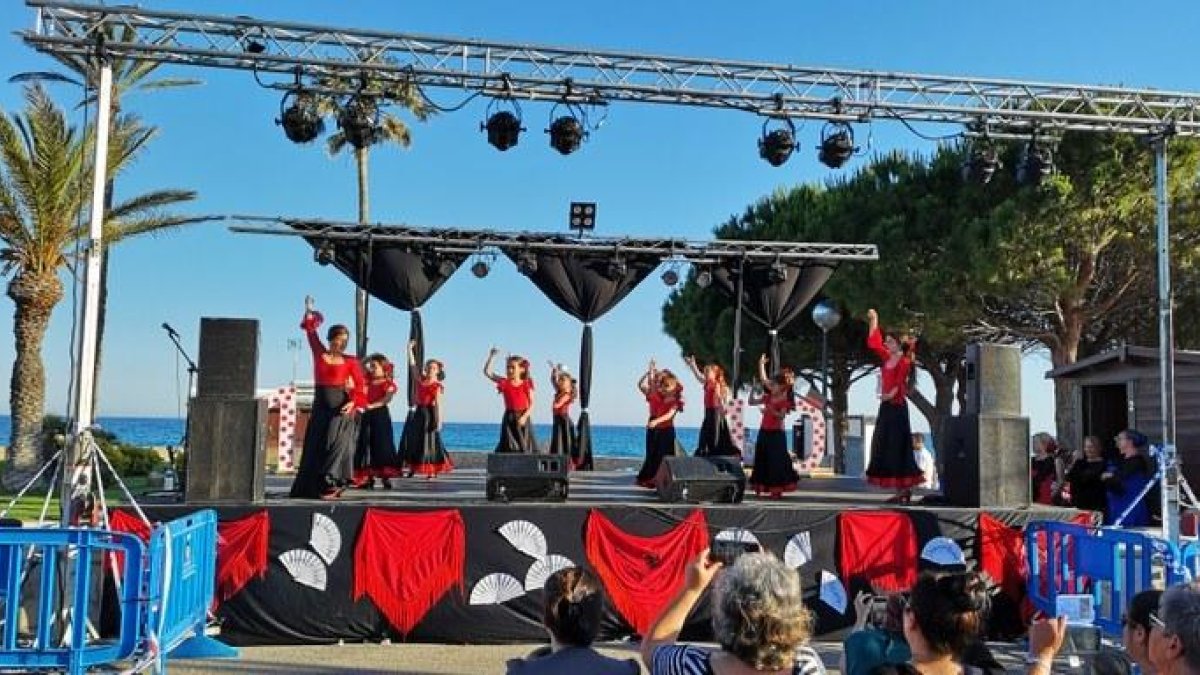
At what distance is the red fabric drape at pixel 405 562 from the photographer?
7.90 m

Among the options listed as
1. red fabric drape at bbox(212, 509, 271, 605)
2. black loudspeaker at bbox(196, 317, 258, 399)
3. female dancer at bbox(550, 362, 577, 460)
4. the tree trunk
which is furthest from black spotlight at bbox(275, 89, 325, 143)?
the tree trunk

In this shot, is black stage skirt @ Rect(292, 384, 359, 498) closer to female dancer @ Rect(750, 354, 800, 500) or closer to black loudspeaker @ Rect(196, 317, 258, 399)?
black loudspeaker @ Rect(196, 317, 258, 399)

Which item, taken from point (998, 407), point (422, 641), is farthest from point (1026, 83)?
point (422, 641)

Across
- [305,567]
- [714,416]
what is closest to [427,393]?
[714,416]

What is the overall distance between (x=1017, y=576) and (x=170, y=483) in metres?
8.22

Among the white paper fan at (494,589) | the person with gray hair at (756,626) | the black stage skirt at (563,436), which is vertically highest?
the black stage skirt at (563,436)

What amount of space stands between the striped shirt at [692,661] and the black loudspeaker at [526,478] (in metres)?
5.84

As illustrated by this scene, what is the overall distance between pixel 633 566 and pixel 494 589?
110cm

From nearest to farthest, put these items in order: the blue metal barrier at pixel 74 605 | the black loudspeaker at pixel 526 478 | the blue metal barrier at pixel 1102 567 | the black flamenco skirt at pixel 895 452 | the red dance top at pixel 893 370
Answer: the blue metal barrier at pixel 74 605 → the blue metal barrier at pixel 1102 567 → the black loudspeaker at pixel 526 478 → the red dance top at pixel 893 370 → the black flamenco skirt at pixel 895 452

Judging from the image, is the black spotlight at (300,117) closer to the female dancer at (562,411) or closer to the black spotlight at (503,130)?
Result: the black spotlight at (503,130)

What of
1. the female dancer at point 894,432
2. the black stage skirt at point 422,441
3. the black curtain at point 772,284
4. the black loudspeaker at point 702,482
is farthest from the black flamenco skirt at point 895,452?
the black stage skirt at point 422,441

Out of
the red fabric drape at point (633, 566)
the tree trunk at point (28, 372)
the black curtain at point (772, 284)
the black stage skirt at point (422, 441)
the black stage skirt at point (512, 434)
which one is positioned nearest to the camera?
the red fabric drape at point (633, 566)

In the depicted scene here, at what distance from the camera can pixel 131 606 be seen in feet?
16.8

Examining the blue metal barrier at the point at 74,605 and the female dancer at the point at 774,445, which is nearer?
the blue metal barrier at the point at 74,605
